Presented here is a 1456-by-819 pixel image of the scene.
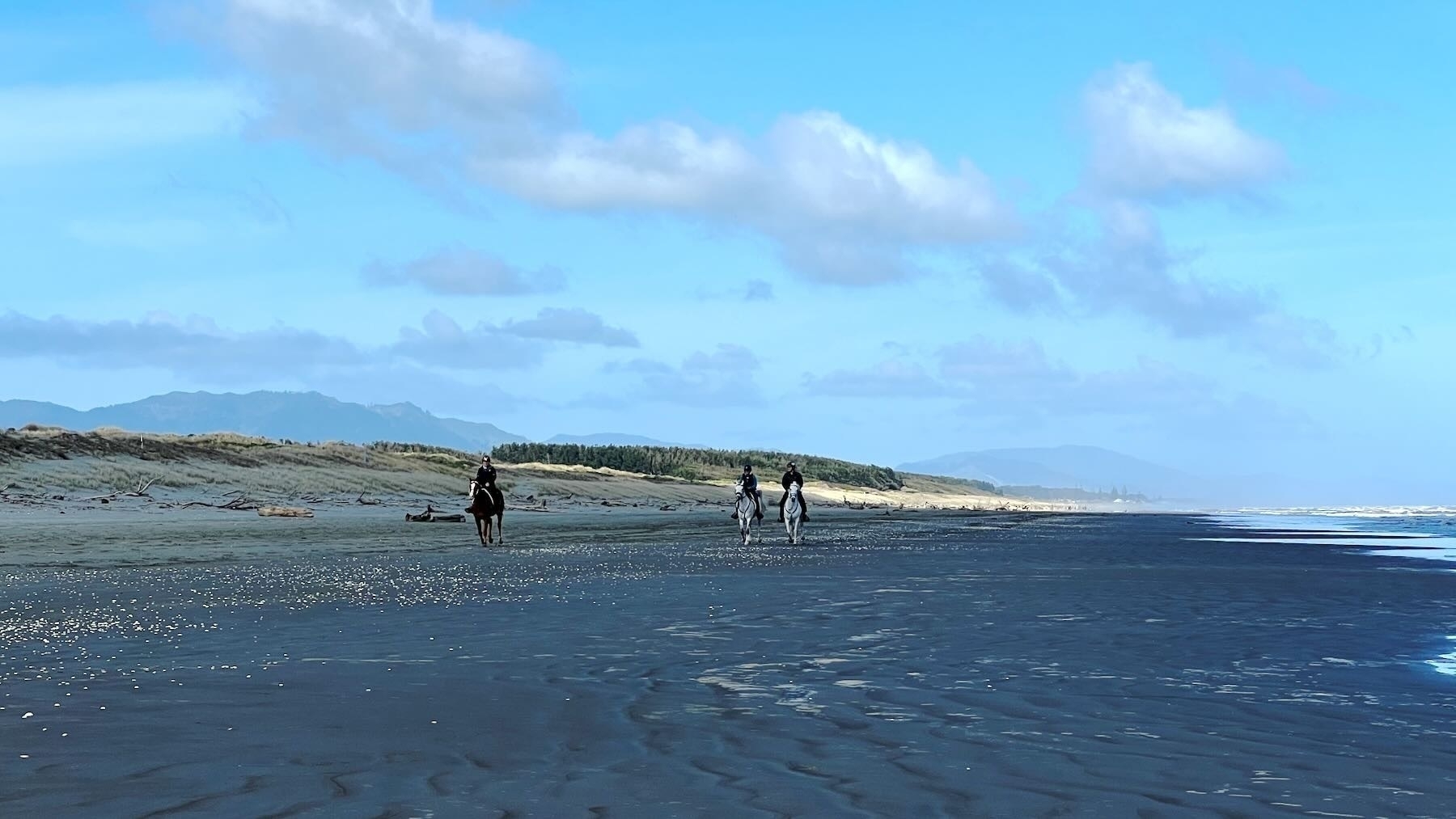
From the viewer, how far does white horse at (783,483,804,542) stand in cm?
3797

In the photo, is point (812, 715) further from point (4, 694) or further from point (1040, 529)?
point (1040, 529)

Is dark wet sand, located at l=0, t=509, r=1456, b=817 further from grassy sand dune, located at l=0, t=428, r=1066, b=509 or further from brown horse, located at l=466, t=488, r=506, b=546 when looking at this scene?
grassy sand dune, located at l=0, t=428, r=1066, b=509

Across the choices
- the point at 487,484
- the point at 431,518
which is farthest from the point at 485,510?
the point at 431,518

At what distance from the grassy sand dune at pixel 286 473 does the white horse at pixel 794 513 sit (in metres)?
25.1

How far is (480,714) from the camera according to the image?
9102 millimetres

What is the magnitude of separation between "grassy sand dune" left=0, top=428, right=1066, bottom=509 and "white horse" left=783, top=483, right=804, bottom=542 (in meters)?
25.1

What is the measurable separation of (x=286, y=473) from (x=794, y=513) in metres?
32.7

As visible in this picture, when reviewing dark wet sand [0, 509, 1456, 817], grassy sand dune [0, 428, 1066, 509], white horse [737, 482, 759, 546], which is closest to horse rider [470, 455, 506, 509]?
white horse [737, 482, 759, 546]

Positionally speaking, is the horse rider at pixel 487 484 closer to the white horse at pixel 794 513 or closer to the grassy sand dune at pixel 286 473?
the white horse at pixel 794 513

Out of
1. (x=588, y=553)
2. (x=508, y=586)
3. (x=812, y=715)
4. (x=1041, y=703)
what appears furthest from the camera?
(x=588, y=553)

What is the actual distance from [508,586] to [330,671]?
29.3 ft

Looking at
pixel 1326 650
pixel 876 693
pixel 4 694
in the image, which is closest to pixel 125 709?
pixel 4 694

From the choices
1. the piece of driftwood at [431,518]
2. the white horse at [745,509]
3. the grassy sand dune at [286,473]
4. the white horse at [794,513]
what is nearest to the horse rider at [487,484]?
the white horse at [745,509]

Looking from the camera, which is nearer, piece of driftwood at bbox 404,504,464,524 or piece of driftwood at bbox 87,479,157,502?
piece of driftwood at bbox 404,504,464,524
